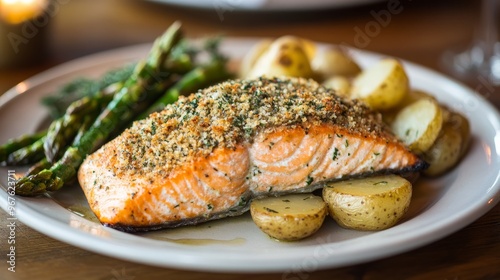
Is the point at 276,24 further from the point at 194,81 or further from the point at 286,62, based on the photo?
the point at 286,62

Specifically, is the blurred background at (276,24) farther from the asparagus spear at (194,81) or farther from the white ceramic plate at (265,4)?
the asparagus spear at (194,81)

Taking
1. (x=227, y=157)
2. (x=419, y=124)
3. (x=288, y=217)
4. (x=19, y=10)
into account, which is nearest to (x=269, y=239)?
(x=288, y=217)

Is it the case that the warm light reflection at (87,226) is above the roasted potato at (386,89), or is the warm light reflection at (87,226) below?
A: below

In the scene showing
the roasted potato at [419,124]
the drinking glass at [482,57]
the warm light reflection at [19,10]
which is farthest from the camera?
the drinking glass at [482,57]

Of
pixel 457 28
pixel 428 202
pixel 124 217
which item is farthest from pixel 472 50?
pixel 124 217

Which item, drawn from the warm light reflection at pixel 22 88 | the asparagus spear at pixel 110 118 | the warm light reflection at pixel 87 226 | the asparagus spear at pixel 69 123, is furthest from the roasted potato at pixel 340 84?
the warm light reflection at pixel 22 88

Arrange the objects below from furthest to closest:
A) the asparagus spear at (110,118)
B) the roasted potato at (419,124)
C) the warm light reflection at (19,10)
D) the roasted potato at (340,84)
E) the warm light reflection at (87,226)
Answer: the warm light reflection at (19,10) → the roasted potato at (340,84) → the roasted potato at (419,124) → the asparagus spear at (110,118) → the warm light reflection at (87,226)
